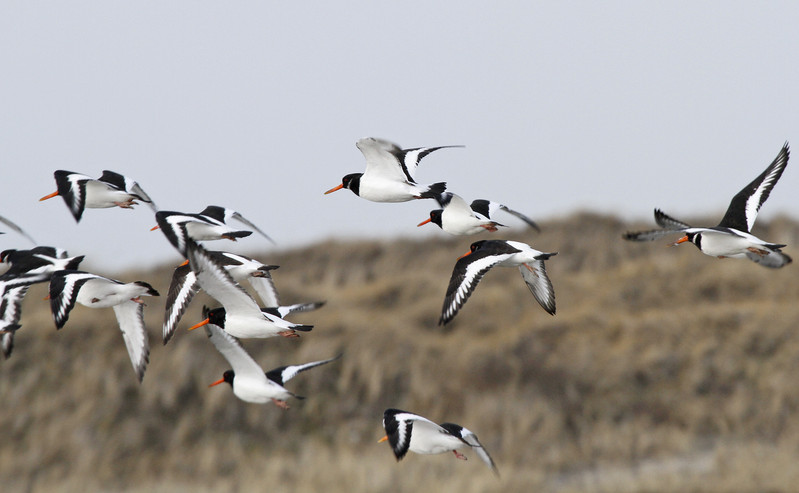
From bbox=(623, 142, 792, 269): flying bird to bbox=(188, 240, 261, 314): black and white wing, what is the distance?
2.50 m

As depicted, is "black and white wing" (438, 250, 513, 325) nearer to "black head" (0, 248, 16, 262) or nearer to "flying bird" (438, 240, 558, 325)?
"flying bird" (438, 240, 558, 325)

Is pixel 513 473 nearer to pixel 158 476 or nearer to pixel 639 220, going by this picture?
pixel 158 476

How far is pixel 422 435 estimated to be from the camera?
660cm

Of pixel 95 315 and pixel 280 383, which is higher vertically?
pixel 280 383

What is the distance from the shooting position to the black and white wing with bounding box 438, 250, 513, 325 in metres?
5.15

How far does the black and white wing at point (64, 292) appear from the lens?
522 centimetres

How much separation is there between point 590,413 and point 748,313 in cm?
560

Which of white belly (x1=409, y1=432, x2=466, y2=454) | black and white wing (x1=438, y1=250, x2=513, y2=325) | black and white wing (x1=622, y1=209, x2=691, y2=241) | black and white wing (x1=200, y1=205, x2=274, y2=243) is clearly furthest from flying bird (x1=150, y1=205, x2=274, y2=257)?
black and white wing (x1=622, y1=209, x2=691, y2=241)

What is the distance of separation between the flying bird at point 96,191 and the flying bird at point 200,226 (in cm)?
56

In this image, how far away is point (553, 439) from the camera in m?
18.8

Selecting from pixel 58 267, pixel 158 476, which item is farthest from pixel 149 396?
pixel 58 267

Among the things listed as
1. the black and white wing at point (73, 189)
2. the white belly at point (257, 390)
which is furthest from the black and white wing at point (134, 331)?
the black and white wing at point (73, 189)

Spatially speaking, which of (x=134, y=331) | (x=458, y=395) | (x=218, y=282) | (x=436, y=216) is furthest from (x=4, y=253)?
(x=458, y=395)

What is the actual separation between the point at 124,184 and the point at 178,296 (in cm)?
105
